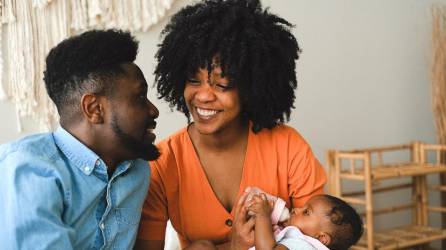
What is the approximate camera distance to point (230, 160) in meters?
1.65

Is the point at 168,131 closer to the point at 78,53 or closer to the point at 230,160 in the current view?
the point at 230,160

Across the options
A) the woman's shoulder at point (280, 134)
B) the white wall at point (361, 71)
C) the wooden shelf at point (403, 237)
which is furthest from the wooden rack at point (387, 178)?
the woman's shoulder at point (280, 134)

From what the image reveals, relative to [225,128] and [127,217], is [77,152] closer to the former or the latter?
[127,217]

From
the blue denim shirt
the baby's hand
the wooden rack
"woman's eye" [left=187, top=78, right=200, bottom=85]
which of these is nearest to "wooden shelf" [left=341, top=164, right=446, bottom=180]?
the wooden rack

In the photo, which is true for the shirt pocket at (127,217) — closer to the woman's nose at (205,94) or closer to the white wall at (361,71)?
the woman's nose at (205,94)

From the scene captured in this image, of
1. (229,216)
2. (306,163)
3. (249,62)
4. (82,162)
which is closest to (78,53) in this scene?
(82,162)

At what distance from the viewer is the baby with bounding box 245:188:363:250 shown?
57.1 inches

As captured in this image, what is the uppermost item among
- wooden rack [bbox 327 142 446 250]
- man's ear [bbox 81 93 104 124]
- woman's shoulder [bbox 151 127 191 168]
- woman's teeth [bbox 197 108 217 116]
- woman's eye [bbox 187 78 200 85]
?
woman's eye [bbox 187 78 200 85]

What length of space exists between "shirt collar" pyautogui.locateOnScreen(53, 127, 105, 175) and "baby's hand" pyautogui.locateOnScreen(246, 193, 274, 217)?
1.51 ft

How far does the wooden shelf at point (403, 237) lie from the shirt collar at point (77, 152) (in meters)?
1.96

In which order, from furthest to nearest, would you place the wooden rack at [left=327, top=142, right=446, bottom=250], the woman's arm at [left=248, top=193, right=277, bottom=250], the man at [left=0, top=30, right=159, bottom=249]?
the wooden rack at [left=327, top=142, right=446, bottom=250], the woman's arm at [left=248, top=193, right=277, bottom=250], the man at [left=0, top=30, right=159, bottom=249]

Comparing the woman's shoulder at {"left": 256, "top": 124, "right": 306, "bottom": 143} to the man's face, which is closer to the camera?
the man's face

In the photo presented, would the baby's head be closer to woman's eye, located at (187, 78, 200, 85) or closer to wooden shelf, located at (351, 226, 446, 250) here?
woman's eye, located at (187, 78, 200, 85)

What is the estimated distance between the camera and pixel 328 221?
151 cm
